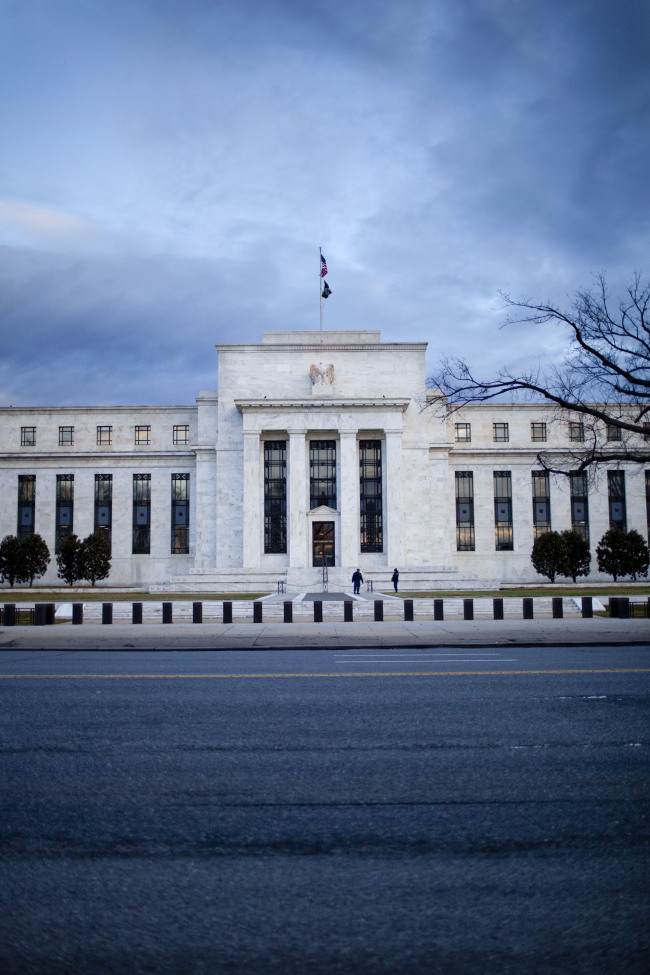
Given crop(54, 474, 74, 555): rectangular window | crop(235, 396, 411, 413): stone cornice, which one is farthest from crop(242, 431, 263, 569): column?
crop(54, 474, 74, 555): rectangular window

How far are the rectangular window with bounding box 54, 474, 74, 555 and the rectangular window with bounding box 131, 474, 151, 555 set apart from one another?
5747 millimetres

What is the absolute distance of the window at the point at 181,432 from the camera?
219ft

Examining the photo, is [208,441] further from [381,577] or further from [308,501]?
[381,577]

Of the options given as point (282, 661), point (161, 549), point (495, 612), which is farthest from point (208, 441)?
point (282, 661)

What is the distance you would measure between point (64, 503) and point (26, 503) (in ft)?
11.8

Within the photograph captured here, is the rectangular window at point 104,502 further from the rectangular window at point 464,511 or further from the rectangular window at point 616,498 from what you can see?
the rectangular window at point 616,498

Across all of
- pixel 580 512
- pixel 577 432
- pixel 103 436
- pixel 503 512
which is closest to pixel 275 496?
pixel 103 436

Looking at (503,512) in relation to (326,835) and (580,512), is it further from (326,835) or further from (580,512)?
(326,835)

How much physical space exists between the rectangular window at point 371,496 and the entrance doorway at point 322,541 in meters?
2.64

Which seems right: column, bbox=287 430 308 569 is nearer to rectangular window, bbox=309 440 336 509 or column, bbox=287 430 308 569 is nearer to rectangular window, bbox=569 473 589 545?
rectangular window, bbox=309 440 336 509

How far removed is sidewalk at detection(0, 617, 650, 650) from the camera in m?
16.5

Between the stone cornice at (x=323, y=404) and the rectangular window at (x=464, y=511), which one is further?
the rectangular window at (x=464, y=511)

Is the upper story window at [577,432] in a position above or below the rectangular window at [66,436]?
below

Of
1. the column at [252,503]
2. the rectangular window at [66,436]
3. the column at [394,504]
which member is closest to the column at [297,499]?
the column at [252,503]
